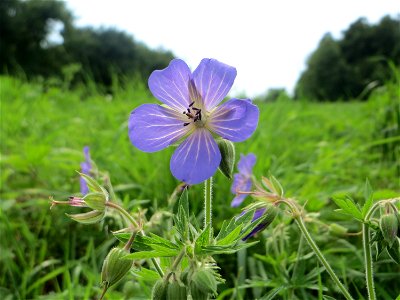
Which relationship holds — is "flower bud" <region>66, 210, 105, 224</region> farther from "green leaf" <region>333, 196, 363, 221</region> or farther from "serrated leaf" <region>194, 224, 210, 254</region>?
"green leaf" <region>333, 196, 363, 221</region>

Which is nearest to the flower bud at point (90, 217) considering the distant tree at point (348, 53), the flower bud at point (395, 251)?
the flower bud at point (395, 251)

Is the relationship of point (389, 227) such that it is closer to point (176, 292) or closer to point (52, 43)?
point (176, 292)

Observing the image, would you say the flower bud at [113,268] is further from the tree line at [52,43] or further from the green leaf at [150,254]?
the tree line at [52,43]

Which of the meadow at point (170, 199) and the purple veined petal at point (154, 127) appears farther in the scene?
the meadow at point (170, 199)

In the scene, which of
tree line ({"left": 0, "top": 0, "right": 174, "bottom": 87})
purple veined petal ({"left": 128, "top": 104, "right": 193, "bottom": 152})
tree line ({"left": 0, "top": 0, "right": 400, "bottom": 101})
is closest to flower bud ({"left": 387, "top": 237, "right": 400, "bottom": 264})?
purple veined petal ({"left": 128, "top": 104, "right": 193, "bottom": 152})

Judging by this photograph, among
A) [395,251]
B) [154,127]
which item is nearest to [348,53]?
[395,251]

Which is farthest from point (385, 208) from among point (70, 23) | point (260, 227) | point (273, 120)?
point (70, 23)

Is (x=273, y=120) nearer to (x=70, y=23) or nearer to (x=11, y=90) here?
(x=11, y=90)
